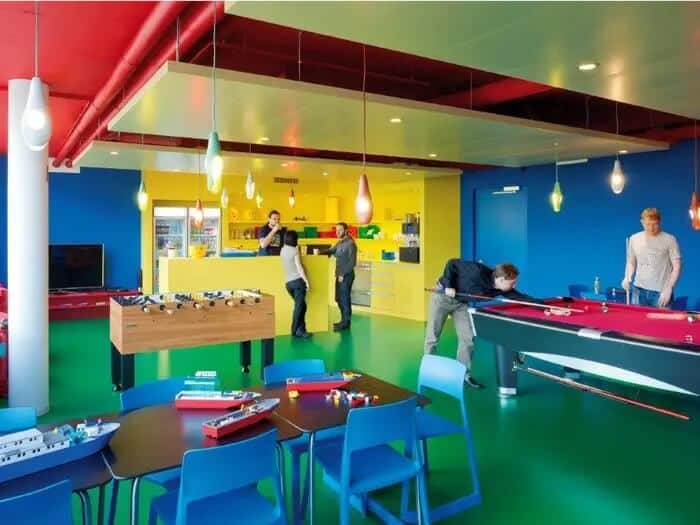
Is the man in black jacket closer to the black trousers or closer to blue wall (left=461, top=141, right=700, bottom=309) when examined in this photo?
blue wall (left=461, top=141, right=700, bottom=309)

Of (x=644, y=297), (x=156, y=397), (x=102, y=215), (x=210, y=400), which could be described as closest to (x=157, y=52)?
(x=156, y=397)

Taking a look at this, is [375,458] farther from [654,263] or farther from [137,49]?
[654,263]

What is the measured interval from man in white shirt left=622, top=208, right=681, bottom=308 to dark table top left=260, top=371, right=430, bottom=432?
4025 mm

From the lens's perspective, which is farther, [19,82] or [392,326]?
[392,326]

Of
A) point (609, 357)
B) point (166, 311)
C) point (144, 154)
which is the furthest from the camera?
point (144, 154)

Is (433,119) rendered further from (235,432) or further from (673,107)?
(235,432)

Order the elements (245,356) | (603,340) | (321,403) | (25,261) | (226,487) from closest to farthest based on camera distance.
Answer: (226,487)
(321,403)
(603,340)
(25,261)
(245,356)

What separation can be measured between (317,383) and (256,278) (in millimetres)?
5237

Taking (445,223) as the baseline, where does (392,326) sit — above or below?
below

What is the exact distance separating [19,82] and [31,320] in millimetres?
2058

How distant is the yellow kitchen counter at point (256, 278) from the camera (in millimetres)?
7590

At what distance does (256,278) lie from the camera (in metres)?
8.21

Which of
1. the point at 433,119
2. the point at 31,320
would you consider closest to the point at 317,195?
the point at 433,119

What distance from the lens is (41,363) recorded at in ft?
15.9
